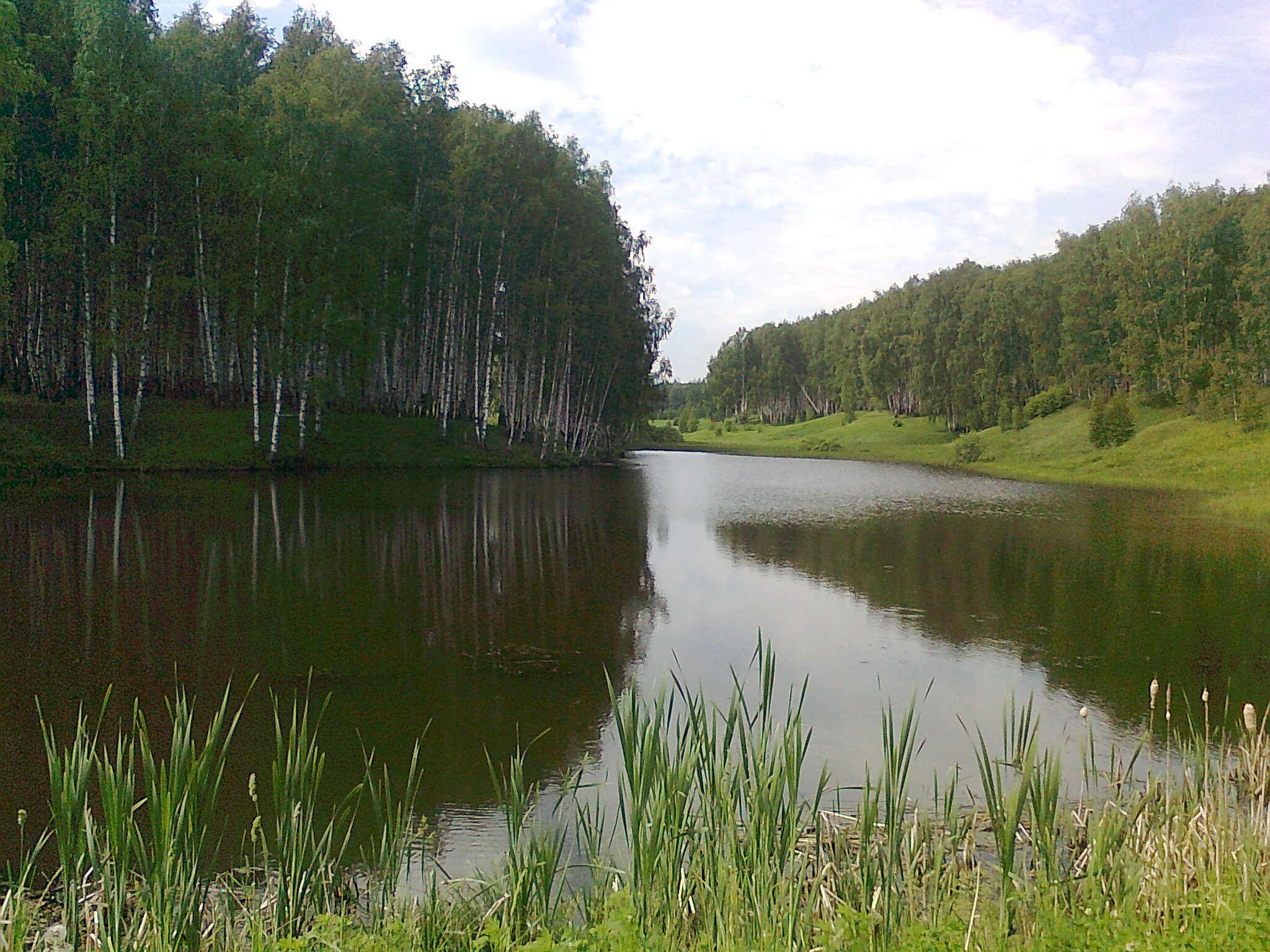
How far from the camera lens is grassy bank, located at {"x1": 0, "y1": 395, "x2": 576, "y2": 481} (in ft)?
86.2

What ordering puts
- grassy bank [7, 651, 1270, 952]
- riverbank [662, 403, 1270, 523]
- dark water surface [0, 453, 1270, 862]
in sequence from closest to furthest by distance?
grassy bank [7, 651, 1270, 952] → dark water surface [0, 453, 1270, 862] → riverbank [662, 403, 1270, 523]

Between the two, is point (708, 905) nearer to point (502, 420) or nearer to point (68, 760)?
point (68, 760)

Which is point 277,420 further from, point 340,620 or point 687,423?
point 687,423

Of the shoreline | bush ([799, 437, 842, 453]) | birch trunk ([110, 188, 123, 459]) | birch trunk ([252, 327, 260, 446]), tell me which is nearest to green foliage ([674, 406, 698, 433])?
bush ([799, 437, 842, 453])

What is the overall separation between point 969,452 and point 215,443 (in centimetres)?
4701

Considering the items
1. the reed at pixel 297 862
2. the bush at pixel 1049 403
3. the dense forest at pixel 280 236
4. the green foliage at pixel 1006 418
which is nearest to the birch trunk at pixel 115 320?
the dense forest at pixel 280 236

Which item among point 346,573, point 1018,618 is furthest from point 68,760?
point 1018,618

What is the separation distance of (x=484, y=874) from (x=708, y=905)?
155 centimetres

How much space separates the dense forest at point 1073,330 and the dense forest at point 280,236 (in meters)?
32.9

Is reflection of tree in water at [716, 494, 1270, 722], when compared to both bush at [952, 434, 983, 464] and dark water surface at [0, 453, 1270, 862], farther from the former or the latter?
bush at [952, 434, 983, 464]

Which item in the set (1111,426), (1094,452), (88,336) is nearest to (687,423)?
(1094,452)

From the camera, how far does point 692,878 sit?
4.38 metres

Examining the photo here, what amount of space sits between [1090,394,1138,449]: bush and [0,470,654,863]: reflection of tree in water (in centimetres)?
3931

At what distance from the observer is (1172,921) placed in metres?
4.00
